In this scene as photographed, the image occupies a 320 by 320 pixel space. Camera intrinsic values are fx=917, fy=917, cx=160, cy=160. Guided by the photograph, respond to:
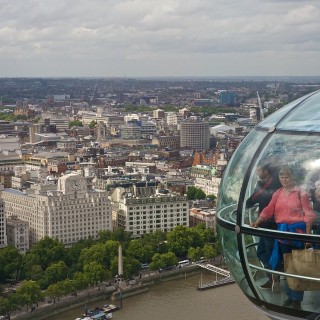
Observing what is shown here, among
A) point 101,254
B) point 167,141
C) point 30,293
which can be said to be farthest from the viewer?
point 167,141

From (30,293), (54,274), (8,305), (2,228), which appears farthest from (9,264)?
(2,228)

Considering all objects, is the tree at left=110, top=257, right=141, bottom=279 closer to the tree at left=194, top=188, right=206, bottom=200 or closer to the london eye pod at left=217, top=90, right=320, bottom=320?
the tree at left=194, top=188, right=206, bottom=200

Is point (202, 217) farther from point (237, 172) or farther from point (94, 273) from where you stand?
point (237, 172)

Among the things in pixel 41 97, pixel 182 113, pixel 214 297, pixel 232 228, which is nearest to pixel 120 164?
pixel 214 297

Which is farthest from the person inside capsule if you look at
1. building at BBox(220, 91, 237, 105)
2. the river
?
building at BBox(220, 91, 237, 105)

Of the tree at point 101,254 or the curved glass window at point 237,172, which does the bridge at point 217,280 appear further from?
the curved glass window at point 237,172
